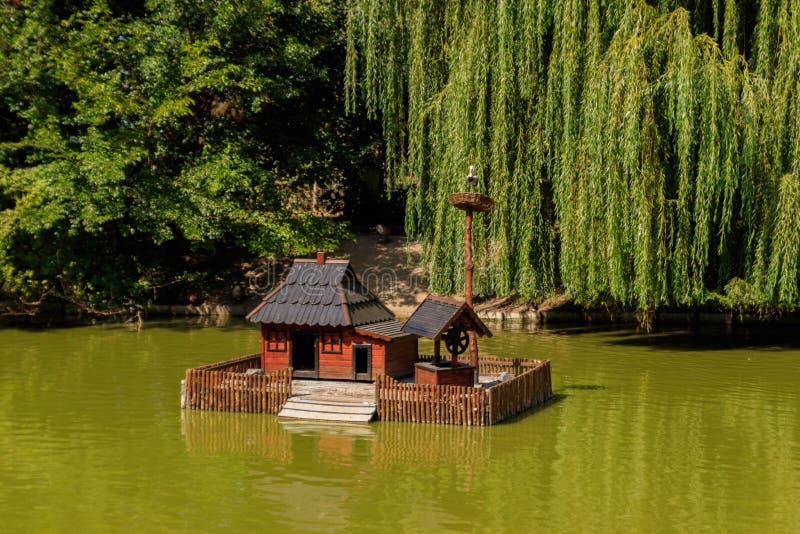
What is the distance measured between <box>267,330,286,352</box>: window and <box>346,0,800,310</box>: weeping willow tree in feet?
25.4

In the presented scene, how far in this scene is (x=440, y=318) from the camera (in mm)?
19500

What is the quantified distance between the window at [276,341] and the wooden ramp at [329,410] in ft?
7.20

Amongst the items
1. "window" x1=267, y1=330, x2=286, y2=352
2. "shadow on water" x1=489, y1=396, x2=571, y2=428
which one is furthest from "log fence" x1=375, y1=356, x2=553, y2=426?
"window" x1=267, y1=330, x2=286, y2=352

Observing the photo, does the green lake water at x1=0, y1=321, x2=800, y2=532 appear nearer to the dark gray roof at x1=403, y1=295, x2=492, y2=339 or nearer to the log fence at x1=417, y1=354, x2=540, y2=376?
the log fence at x1=417, y1=354, x2=540, y2=376

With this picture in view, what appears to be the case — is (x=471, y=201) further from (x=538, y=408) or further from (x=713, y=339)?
(x=713, y=339)

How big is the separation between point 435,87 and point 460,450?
53.0 ft

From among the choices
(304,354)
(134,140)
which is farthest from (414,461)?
(134,140)

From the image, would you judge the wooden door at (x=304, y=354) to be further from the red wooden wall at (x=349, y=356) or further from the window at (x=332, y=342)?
the window at (x=332, y=342)

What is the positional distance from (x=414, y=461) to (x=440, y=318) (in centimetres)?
442

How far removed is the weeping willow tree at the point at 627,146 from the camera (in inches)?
919

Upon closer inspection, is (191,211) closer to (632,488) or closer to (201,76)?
(201,76)

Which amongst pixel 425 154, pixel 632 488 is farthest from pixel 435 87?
pixel 632 488

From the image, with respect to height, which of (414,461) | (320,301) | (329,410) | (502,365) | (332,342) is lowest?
(414,461)

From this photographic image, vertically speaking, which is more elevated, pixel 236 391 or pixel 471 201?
pixel 471 201
